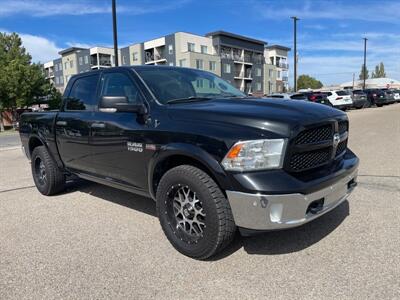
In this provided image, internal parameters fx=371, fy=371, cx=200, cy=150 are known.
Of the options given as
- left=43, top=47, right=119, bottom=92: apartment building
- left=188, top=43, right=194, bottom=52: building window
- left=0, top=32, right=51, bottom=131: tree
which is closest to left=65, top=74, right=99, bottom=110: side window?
left=0, top=32, right=51, bottom=131: tree

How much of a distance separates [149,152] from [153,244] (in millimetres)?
950

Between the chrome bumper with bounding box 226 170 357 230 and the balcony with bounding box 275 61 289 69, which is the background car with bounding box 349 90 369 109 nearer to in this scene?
the chrome bumper with bounding box 226 170 357 230

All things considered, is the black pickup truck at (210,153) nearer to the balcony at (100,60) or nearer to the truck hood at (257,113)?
the truck hood at (257,113)

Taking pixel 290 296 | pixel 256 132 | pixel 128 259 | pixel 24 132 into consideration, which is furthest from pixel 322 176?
pixel 24 132

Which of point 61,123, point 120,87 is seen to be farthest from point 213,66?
point 120,87

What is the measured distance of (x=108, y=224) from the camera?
14.6 ft

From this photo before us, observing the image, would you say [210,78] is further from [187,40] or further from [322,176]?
[187,40]

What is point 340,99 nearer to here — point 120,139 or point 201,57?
point 120,139

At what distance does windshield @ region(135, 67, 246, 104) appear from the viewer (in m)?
4.03

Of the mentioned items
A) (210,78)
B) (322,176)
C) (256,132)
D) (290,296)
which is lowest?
(290,296)

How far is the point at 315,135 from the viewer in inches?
130

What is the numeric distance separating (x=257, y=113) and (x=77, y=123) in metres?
2.69

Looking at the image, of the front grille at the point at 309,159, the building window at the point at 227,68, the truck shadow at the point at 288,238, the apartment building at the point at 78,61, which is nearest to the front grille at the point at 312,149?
the front grille at the point at 309,159

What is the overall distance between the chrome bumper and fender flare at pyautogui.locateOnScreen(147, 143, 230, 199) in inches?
6.0
